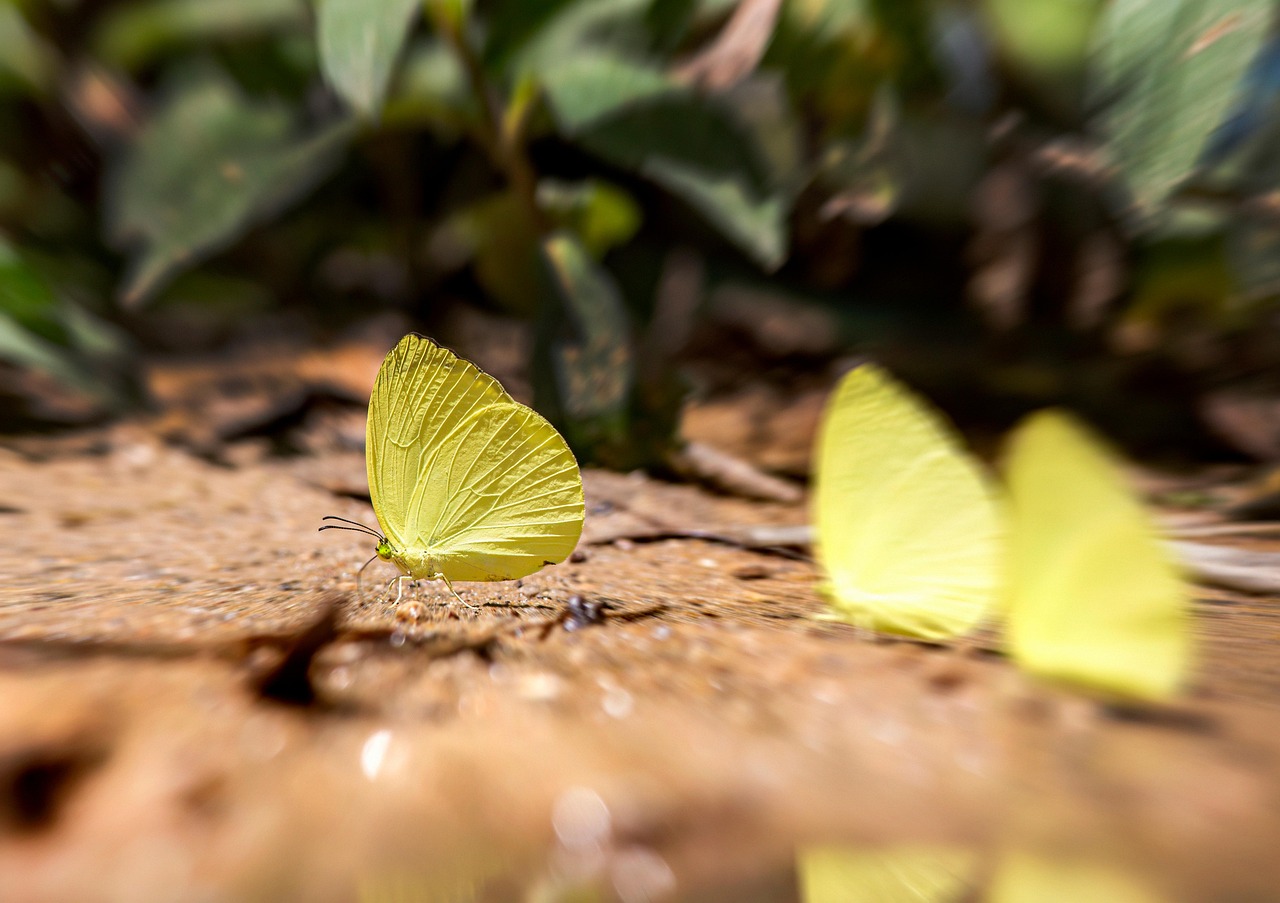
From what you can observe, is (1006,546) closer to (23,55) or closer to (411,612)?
(411,612)

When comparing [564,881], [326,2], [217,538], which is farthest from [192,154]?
[564,881]

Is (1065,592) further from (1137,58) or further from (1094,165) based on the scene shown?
(1094,165)

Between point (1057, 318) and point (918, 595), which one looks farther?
point (1057, 318)

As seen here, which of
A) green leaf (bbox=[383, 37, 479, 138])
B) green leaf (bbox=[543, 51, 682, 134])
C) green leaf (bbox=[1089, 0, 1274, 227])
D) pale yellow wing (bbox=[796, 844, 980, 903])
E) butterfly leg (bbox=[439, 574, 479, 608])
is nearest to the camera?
pale yellow wing (bbox=[796, 844, 980, 903])

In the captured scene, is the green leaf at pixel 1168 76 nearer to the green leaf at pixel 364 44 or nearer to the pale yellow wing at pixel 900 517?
the pale yellow wing at pixel 900 517

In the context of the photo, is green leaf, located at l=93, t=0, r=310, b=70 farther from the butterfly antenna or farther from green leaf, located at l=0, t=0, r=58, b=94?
the butterfly antenna

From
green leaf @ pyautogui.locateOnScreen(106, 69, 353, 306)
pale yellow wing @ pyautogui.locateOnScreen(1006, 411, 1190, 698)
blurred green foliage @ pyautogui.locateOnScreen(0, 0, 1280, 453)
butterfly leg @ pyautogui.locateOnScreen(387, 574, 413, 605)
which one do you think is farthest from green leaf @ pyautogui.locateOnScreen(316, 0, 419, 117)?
pale yellow wing @ pyautogui.locateOnScreen(1006, 411, 1190, 698)

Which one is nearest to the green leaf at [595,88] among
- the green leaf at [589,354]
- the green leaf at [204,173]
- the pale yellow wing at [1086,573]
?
the green leaf at [589,354]
